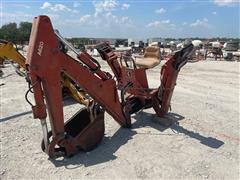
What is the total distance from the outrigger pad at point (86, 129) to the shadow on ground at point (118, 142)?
0.14 meters

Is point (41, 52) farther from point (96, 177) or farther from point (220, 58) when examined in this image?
point (220, 58)

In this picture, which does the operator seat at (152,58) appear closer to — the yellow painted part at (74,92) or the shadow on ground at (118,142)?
the yellow painted part at (74,92)

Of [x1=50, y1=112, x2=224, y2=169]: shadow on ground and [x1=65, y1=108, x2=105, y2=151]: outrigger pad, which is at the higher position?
[x1=65, y1=108, x2=105, y2=151]: outrigger pad

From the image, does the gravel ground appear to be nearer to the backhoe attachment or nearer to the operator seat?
the backhoe attachment

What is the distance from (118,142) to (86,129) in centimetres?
75

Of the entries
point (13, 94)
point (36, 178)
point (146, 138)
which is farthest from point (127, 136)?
point (13, 94)

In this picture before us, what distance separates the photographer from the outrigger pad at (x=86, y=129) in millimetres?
4875

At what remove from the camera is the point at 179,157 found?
4.76m

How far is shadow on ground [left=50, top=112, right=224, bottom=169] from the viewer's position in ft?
15.4

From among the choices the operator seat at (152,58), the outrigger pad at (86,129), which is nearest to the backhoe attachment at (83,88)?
the outrigger pad at (86,129)

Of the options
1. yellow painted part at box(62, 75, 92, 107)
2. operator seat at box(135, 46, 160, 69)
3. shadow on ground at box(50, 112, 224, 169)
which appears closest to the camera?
shadow on ground at box(50, 112, 224, 169)

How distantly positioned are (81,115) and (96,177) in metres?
1.43

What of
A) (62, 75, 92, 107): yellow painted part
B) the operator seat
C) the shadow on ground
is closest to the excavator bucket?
the shadow on ground

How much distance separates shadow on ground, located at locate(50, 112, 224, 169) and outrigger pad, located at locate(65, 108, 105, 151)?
0.14 m
